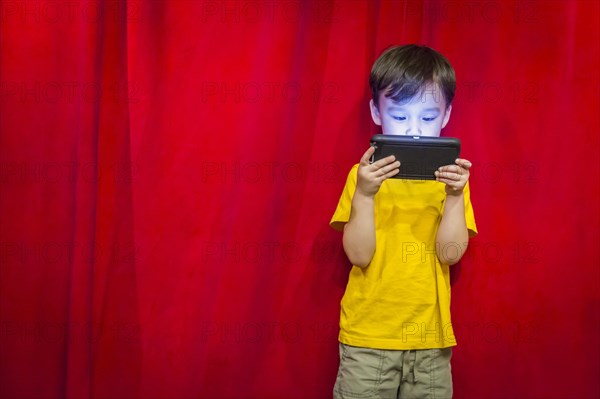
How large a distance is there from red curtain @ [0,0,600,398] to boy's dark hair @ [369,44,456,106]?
0.54 ft

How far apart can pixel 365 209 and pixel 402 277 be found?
222mm

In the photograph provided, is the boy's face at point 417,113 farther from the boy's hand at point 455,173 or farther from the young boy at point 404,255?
the boy's hand at point 455,173

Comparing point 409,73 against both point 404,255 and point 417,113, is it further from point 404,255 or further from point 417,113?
point 404,255

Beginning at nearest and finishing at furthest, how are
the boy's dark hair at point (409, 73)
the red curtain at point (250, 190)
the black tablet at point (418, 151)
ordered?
the black tablet at point (418, 151) → the boy's dark hair at point (409, 73) → the red curtain at point (250, 190)

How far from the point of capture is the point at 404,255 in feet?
5.55

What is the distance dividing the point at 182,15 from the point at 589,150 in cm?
124

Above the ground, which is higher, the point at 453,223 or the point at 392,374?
the point at 453,223

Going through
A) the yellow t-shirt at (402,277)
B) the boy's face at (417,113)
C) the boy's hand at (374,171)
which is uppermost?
the boy's face at (417,113)

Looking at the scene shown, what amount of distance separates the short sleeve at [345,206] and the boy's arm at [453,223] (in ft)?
0.79

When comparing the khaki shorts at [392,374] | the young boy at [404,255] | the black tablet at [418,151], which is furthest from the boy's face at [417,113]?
the khaki shorts at [392,374]

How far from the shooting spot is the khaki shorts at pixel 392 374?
1.67 m

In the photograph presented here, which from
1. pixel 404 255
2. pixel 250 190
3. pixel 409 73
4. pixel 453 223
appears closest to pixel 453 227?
pixel 453 223

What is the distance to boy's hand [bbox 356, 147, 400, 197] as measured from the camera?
153cm

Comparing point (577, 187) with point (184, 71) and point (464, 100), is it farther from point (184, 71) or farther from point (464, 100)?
point (184, 71)
